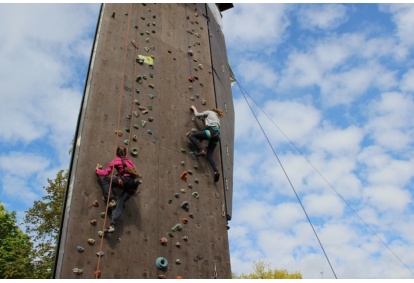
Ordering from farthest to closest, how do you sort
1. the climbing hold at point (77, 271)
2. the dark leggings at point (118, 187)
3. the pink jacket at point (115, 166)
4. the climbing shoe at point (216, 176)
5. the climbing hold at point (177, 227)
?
the climbing shoe at point (216, 176) → the climbing hold at point (177, 227) → the pink jacket at point (115, 166) → the dark leggings at point (118, 187) → the climbing hold at point (77, 271)

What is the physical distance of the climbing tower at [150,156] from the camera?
388cm

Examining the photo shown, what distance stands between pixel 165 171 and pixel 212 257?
41.7 inches

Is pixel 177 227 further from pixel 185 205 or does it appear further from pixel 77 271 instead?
pixel 77 271

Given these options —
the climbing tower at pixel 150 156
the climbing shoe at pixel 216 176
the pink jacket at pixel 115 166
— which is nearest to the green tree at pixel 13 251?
the climbing tower at pixel 150 156

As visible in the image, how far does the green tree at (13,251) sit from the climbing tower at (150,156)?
239 inches

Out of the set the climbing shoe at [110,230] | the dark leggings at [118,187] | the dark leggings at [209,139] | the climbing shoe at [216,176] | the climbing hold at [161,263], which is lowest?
the climbing hold at [161,263]

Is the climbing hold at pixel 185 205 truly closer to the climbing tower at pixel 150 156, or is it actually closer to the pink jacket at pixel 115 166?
the climbing tower at pixel 150 156

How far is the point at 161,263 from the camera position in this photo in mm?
4086

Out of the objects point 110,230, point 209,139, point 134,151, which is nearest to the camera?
point 110,230

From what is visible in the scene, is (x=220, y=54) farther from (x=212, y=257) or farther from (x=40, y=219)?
(x=40, y=219)

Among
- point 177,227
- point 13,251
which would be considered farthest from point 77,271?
point 13,251

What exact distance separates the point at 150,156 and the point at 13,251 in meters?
7.25

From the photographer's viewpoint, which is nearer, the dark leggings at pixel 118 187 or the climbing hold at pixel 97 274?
the climbing hold at pixel 97 274

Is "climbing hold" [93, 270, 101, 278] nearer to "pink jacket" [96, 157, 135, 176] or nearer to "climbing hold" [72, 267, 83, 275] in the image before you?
"climbing hold" [72, 267, 83, 275]
